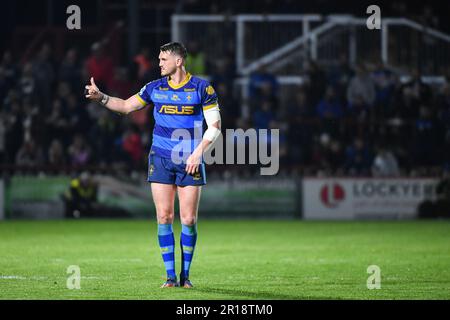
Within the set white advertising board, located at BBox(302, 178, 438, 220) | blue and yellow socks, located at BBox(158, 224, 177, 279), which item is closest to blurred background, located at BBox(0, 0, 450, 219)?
white advertising board, located at BBox(302, 178, 438, 220)

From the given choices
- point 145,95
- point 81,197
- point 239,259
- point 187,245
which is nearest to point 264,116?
point 81,197

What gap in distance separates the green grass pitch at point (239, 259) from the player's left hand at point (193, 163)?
1.20 meters

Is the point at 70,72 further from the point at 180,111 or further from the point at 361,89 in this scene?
the point at 180,111

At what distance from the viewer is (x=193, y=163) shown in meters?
10.4

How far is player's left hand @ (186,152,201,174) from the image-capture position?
34.1 feet

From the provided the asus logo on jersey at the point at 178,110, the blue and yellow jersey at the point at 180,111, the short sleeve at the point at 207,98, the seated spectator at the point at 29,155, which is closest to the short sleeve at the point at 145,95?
the blue and yellow jersey at the point at 180,111

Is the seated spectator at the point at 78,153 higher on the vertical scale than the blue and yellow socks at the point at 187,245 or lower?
higher

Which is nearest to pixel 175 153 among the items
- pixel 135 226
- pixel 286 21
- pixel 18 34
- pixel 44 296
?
pixel 44 296

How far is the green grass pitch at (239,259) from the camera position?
10.3 m

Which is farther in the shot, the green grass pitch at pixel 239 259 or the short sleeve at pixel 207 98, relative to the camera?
the short sleeve at pixel 207 98

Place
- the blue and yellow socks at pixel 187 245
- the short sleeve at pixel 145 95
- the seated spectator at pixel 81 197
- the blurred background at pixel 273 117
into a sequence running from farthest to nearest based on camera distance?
1. the blurred background at pixel 273 117
2. the seated spectator at pixel 81 197
3. the short sleeve at pixel 145 95
4. the blue and yellow socks at pixel 187 245

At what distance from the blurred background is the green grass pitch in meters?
1.02

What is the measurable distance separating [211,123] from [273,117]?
43.8 feet

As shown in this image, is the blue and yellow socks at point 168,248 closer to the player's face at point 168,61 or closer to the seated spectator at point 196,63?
the player's face at point 168,61
